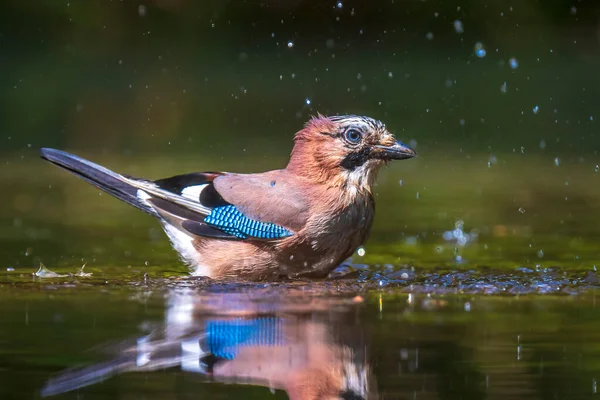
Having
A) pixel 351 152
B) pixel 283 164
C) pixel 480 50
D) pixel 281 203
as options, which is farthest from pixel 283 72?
pixel 281 203

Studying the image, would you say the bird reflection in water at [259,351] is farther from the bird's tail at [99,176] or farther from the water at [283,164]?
the bird's tail at [99,176]

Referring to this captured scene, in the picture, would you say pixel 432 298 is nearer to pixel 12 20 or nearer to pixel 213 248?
pixel 213 248

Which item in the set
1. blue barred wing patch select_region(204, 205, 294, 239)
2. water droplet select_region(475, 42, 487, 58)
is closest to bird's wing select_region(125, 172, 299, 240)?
blue barred wing patch select_region(204, 205, 294, 239)

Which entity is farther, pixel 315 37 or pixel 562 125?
pixel 315 37

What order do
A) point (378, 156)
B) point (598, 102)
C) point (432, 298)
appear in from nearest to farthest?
1. point (432, 298)
2. point (378, 156)
3. point (598, 102)

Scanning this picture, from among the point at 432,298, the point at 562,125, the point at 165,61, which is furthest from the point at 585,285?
the point at 165,61

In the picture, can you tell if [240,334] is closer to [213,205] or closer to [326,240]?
[326,240]
